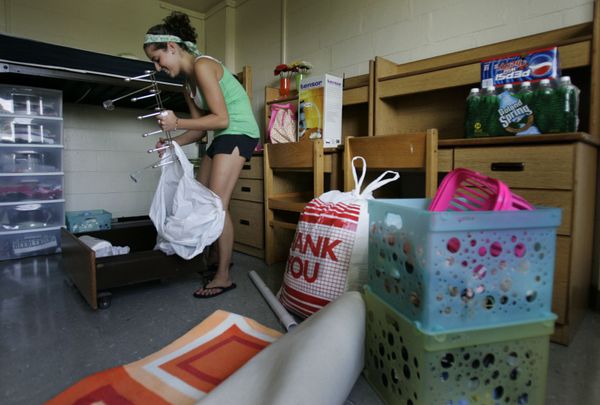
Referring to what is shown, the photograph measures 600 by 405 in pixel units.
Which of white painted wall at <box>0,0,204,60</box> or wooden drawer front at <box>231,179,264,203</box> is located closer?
wooden drawer front at <box>231,179,264,203</box>

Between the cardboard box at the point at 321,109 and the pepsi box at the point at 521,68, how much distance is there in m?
0.75

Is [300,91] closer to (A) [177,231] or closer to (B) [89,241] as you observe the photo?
(A) [177,231]

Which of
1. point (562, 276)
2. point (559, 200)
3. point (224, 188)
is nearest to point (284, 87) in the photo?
point (224, 188)

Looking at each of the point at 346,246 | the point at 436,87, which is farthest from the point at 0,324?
the point at 436,87

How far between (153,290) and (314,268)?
0.83 metres

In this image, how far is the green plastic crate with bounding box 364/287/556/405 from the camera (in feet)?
2.26

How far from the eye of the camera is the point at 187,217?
1.49 metres

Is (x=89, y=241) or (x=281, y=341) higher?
(x=89, y=241)

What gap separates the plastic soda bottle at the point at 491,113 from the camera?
50.4 inches

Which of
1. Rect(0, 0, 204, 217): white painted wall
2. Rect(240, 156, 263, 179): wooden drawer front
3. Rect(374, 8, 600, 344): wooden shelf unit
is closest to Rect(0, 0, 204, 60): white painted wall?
Rect(0, 0, 204, 217): white painted wall

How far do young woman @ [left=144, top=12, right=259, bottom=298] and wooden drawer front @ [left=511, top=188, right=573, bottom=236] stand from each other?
3.69 feet

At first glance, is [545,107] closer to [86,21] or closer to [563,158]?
[563,158]

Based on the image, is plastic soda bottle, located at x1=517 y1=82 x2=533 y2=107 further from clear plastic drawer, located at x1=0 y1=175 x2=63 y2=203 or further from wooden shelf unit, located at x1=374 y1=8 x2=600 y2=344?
clear plastic drawer, located at x1=0 y1=175 x2=63 y2=203

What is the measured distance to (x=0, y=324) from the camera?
129cm
